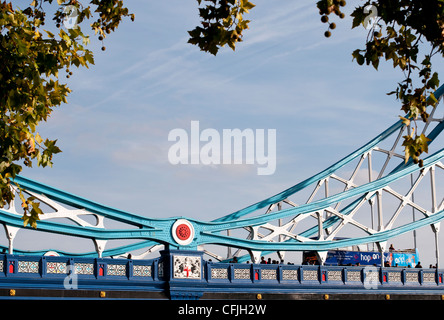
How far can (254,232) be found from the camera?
108 feet

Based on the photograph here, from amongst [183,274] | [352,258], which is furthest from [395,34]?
[352,258]

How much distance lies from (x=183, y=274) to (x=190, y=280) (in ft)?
1.14

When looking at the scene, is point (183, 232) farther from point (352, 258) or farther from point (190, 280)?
point (352, 258)

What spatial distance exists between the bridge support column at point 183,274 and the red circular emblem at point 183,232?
1.92ft

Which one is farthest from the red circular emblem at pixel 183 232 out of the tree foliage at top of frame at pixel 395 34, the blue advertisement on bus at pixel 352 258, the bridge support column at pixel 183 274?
the tree foliage at top of frame at pixel 395 34

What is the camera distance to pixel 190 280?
1151 inches

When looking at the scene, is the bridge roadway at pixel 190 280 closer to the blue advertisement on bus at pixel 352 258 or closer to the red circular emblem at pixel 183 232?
the red circular emblem at pixel 183 232

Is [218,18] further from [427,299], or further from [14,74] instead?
[427,299]

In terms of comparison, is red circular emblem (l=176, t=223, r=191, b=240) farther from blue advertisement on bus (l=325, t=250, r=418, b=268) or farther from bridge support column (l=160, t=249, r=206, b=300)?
blue advertisement on bus (l=325, t=250, r=418, b=268)

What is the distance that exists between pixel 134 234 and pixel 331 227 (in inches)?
637

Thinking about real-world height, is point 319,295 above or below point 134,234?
below

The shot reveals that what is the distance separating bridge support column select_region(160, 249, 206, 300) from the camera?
2889 cm

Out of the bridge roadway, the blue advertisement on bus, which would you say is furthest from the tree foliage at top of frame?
the blue advertisement on bus
